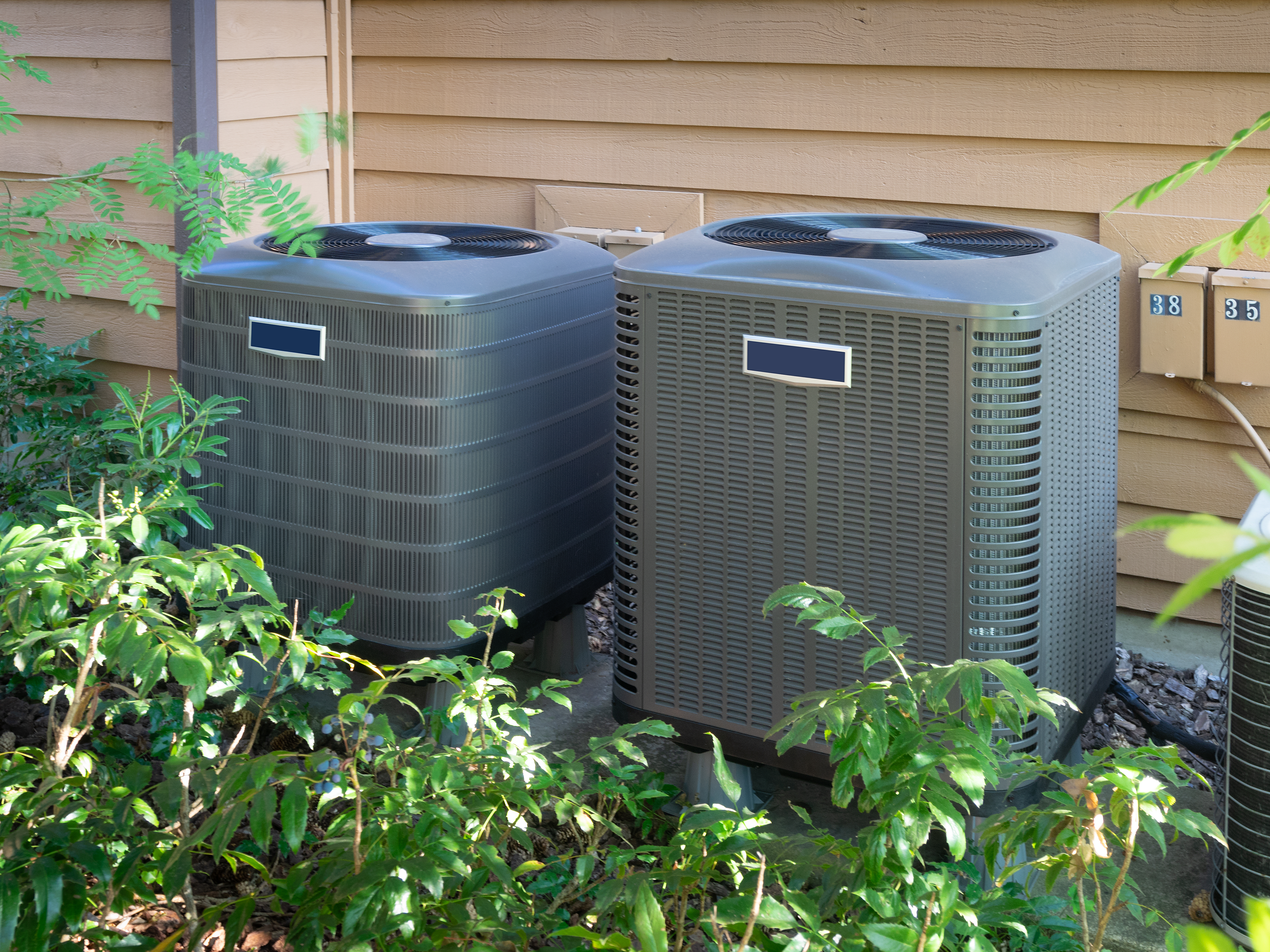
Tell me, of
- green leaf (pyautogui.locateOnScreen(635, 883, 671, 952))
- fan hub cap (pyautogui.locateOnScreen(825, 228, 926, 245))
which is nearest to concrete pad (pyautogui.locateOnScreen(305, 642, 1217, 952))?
green leaf (pyautogui.locateOnScreen(635, 883, 671, 952))

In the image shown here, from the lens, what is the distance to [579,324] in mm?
2516

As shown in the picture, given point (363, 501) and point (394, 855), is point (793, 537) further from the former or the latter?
point (394, 855)

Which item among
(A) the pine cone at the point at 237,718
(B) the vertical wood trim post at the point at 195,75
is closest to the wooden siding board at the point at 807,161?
(B) the vertical wood trim post at the point at 195,75

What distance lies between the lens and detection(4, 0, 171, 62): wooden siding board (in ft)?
11.5

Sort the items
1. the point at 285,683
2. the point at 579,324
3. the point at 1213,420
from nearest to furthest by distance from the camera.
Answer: the point at 285,683
the point at 579,324
the point at 1213,420

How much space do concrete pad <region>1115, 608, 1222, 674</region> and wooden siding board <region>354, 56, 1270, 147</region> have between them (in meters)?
1.11

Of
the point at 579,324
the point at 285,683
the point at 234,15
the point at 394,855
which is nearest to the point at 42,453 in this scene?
the point at 234,15

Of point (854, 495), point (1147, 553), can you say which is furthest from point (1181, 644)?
point (854, 495)

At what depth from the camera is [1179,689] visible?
2.80 meters

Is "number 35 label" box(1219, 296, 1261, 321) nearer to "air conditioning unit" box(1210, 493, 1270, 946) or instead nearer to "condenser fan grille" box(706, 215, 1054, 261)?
"condenser fan grille" box(706, 215, 1054, 261)

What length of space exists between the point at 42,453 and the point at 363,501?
5.02 feet

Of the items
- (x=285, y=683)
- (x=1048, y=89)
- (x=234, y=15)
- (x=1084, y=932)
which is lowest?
(x=1084, y=932)

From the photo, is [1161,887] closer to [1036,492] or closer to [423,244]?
[1036,492]

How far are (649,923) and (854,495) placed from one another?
1026mm
